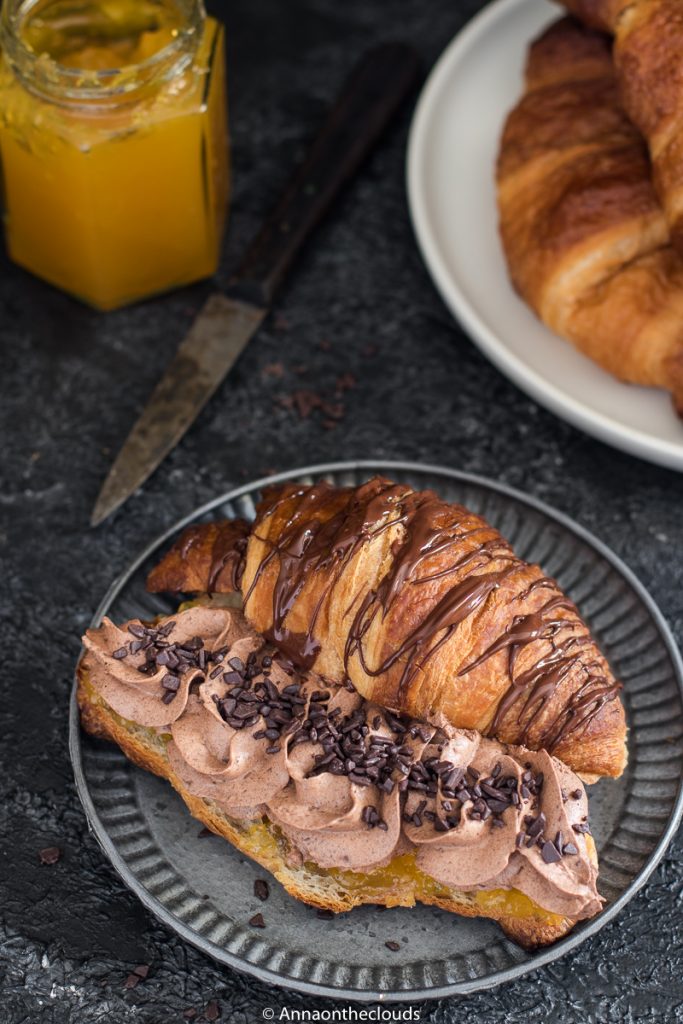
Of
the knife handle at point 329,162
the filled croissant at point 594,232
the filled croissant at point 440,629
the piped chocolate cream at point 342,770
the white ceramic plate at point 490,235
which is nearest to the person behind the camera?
the piped chocolate cream at point 342,770

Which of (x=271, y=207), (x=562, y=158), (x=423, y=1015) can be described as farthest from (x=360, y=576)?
(x=271, y=207)

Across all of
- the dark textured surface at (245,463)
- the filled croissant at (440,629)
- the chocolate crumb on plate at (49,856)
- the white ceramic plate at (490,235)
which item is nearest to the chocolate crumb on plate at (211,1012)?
the dark textured surface at (245,463)

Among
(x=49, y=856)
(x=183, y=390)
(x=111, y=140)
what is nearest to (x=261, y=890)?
(x=49, y=856)

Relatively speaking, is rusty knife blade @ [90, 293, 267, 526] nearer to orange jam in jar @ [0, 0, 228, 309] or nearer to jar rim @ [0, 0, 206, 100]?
orange jam in jar @ [0, 0, 228, 309]

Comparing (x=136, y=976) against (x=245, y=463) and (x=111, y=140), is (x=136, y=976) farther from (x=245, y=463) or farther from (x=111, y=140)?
(x=111, y=140)

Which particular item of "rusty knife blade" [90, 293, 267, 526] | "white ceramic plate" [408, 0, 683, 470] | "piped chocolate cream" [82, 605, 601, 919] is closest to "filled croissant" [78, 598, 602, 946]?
"piped chocolate cream" [82, 605, 601, 919]

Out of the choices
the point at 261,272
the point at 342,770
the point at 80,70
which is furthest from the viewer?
the point at 261,272

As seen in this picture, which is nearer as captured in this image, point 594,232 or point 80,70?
point 80,70

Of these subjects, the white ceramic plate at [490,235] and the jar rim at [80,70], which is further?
the white ceramic plate at [490,235]

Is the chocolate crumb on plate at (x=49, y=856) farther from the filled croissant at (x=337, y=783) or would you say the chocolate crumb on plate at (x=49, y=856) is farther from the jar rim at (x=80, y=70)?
the jar rim at (x=80, y=70)
